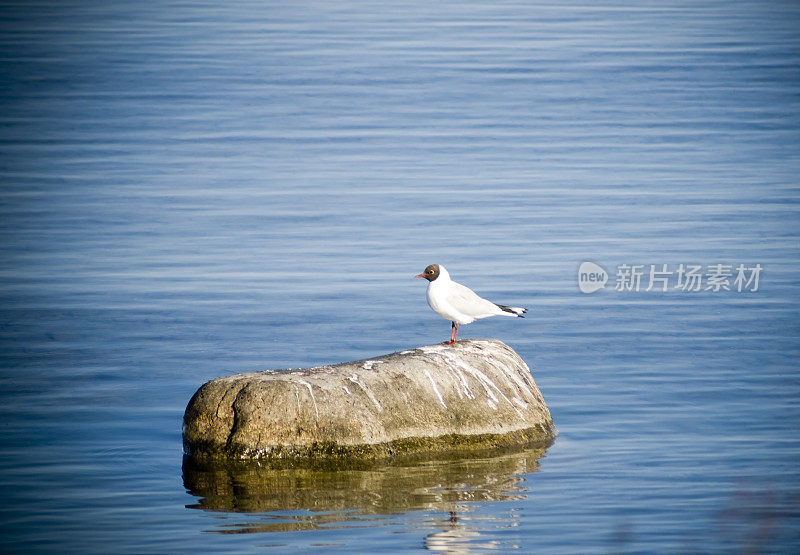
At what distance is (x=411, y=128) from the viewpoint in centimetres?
3859

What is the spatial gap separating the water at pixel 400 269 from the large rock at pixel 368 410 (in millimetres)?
296

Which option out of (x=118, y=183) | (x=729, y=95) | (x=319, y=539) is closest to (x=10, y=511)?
(x=319, y=539)

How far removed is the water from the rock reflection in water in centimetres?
4

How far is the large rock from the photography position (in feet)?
37.8

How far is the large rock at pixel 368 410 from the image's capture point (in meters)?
11.5

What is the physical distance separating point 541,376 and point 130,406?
5.30m

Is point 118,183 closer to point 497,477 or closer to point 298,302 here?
point 298,302
